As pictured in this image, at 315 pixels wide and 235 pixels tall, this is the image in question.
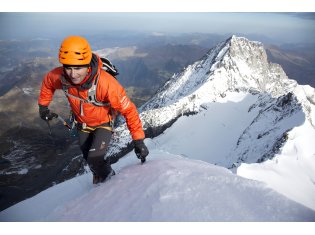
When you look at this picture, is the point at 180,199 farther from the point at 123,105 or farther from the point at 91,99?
the point at 91,99

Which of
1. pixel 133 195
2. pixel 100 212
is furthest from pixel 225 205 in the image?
pixel 100 212

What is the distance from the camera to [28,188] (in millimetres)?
142500

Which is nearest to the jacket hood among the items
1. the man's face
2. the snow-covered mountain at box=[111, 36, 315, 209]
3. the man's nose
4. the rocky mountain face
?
the man's face

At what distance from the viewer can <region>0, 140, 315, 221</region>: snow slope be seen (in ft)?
18.5

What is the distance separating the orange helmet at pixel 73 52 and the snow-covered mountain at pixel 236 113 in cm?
785

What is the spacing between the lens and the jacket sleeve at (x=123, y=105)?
8039 mm

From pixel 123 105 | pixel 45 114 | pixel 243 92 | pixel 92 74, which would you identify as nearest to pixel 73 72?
pixel 92 74

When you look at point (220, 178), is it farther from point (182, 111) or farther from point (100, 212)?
point (182, 111)

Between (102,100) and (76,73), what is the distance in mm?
1212

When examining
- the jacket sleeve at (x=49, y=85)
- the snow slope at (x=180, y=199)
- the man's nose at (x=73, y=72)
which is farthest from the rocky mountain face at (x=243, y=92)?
the man's nose at (x=73, y=72)

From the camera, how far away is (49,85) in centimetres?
914

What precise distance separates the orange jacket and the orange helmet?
760mm

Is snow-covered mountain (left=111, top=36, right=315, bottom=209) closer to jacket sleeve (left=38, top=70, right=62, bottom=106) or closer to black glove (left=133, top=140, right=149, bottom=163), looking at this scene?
black glove (left=133, top=140, right=149, bottom=163)

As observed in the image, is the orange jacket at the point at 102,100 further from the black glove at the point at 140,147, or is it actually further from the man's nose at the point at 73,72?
the man's nose at the point at 73,72
